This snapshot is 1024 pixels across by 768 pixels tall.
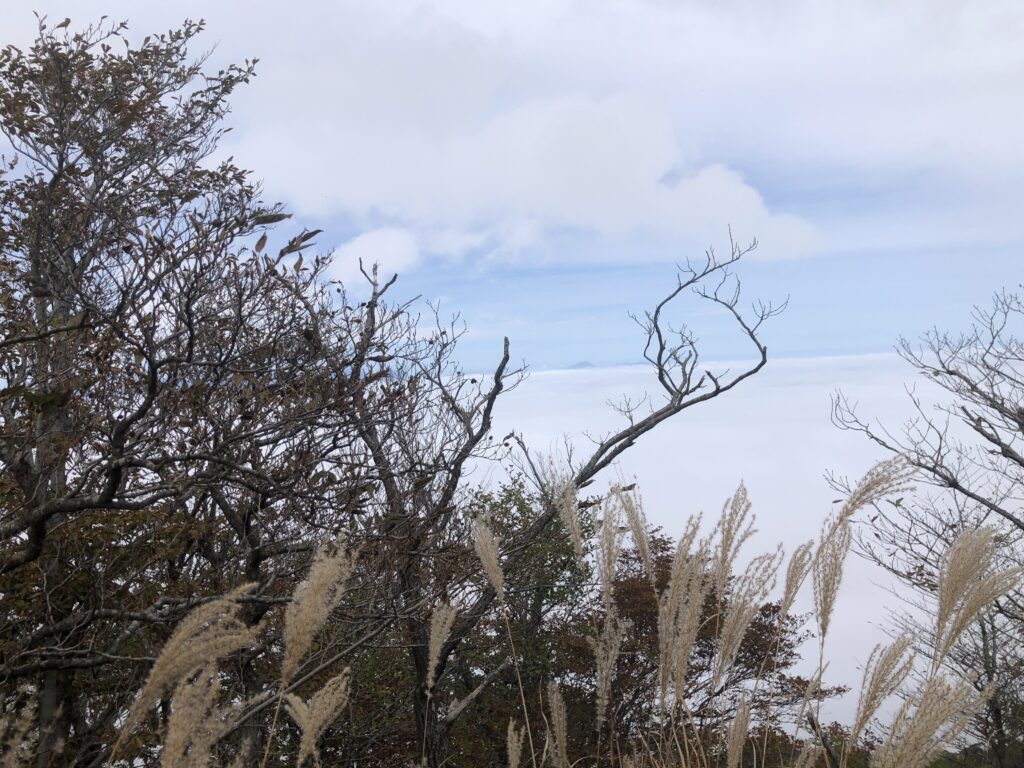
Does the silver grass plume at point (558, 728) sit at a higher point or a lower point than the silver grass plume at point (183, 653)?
lower

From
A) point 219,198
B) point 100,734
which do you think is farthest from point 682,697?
point 100,734

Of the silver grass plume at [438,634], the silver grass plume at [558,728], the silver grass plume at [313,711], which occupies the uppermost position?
the silver grass plume at [438,634]

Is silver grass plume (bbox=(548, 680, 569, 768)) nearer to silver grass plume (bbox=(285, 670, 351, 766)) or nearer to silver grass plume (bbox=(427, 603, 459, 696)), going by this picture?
silver grass plume (bbox=(427, 603, 459, 696))

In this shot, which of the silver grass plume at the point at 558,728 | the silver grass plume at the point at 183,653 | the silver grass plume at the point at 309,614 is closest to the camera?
the silver grass plume at the point at 183,653

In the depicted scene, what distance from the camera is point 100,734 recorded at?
6.45 meters

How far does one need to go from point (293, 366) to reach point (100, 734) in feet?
10.6

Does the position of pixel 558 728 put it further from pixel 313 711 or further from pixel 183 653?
pixel 183 653

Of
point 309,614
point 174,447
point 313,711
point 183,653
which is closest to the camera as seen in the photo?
point 183,653

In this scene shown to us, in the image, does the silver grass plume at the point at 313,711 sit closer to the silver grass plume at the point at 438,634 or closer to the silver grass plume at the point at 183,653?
the silver grass plume at the point at 183,653

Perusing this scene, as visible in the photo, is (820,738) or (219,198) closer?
(820,738)

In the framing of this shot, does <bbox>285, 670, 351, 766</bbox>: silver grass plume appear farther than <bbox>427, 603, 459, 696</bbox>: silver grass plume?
No

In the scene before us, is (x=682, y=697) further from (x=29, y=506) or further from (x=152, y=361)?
(x=29, y=506)

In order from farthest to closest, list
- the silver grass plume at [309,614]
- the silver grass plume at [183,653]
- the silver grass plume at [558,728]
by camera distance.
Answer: the silver grass plume at [558,728]
the silver grass plume at [309,614]
the silver grass plume at [183,653]

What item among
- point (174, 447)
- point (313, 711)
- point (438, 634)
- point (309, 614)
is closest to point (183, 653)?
point (309, 614)
